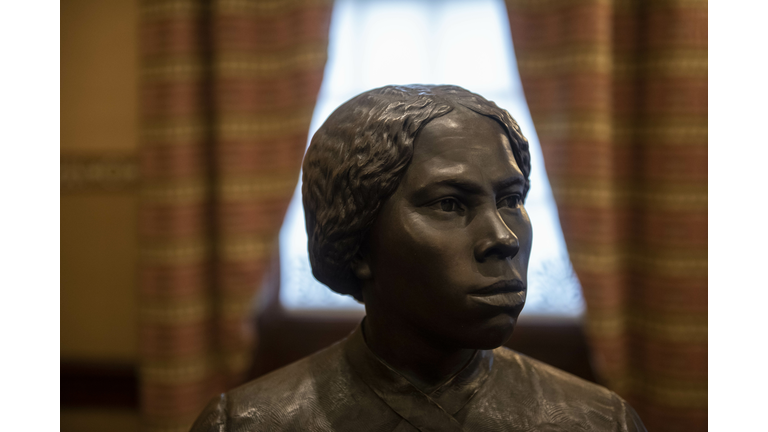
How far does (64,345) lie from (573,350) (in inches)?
106

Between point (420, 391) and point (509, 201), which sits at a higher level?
point (509, 201)

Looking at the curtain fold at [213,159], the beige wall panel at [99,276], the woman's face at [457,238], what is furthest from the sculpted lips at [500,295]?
the beige wall panel at [99,276]

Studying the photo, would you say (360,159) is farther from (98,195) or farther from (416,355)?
(98,195)

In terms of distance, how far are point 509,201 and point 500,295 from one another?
207mm

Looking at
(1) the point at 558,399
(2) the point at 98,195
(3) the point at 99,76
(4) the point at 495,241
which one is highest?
(3) the point at 99,76

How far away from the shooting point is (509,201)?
1049mm

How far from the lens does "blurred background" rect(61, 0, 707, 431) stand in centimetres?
237

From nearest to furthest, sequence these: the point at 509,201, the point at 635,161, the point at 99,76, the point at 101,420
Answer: the point at 509,201, the point at 635,161, the point at 99,76, the point at 101,420

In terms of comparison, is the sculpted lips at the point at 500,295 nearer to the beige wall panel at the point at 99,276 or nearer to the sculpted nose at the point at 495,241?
the sculpted nose at the point at 495,241

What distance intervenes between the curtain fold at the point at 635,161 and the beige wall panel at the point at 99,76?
6.55ft

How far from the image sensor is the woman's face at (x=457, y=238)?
37.2 inches

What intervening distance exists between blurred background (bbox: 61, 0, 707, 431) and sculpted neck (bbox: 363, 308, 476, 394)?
4.97ft

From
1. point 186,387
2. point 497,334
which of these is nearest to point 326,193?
point 497,334

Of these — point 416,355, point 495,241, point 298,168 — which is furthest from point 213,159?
point 495,241
